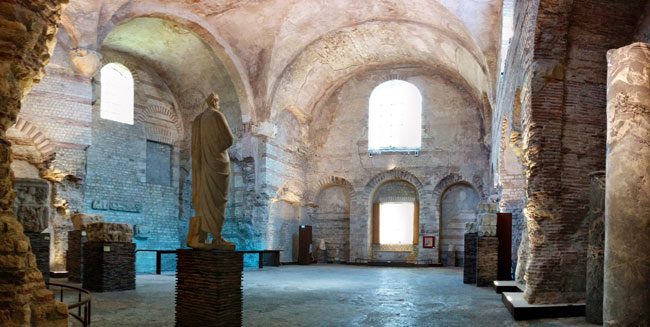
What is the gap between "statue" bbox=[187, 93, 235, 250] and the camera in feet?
21.7

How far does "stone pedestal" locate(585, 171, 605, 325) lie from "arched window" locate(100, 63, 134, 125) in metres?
15.6

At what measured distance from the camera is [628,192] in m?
4.84

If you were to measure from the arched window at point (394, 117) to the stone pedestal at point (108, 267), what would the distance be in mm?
12894

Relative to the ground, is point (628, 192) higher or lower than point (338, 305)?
higher

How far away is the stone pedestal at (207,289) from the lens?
20.1 ft

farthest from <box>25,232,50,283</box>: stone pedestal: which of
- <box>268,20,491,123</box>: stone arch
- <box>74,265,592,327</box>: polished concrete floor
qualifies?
<box>268,20,491,123</box>: stone arch

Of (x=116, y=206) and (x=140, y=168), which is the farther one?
(x=140, y=168)

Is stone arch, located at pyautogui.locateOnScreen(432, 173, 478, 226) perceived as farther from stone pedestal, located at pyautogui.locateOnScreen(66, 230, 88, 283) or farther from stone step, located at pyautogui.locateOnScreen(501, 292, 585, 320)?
stone step, located at pyautogui.locateOnScreen(501, 292, 585, 320)

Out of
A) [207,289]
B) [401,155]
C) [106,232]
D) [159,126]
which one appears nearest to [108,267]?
[106,232]

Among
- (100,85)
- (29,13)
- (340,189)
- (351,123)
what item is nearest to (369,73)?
(351,123)

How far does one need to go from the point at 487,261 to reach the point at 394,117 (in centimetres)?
1089

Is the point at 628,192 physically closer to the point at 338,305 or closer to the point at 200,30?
the point at 338,305

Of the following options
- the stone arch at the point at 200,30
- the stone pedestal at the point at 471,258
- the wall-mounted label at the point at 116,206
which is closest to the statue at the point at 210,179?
the stone pedestal at the point at 471,258

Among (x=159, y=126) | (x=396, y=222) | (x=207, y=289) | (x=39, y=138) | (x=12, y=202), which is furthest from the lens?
(x=396, y=222)
